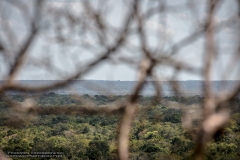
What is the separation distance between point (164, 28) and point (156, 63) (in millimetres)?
120

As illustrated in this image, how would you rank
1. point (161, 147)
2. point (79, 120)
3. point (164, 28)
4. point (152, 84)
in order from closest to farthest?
point (164, 28)
point (152, 84)
point (161, 147)
point (79, 120)

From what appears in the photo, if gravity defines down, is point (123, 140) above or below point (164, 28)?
below

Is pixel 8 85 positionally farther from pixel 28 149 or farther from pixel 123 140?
pixel 28 149

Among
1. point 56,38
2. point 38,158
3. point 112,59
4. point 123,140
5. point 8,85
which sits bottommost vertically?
point 123,140

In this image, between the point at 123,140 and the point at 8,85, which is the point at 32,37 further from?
the point at 123,140

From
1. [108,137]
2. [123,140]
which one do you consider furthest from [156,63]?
[108,137]

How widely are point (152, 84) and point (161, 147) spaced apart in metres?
24.8

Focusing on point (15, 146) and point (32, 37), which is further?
point (15, 146)

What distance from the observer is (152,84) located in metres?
1.33

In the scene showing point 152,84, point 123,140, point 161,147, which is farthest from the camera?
point 161,147

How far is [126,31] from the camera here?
1.22m

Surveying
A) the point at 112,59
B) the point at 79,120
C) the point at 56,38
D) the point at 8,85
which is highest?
the point at 79,120

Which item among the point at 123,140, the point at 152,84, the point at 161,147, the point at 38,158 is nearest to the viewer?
the point at 123,140

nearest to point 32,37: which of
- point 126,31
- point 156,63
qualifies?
point 126,31
